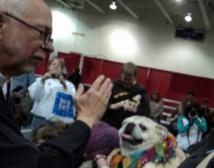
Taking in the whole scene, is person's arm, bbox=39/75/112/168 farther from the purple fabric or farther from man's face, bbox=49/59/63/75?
man's face, bbox=49/59/63/75

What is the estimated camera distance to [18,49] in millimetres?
1285

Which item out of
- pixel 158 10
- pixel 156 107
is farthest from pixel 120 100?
pixel 158 10

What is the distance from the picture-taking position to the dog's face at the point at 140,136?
11.1ft

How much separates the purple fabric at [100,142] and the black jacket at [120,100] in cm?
95

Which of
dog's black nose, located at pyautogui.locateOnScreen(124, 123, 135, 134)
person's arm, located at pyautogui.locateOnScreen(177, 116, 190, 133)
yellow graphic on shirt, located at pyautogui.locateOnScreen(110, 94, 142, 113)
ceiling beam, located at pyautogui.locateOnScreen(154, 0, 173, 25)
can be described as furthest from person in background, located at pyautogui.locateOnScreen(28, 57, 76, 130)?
ceiling beam, located at pyautogui.locateOnScreen(154, 0, 173, 25)

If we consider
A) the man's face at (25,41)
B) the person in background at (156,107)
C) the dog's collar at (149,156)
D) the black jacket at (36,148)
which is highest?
the man's face at (25,41)

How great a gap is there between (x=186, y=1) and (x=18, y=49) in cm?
1312

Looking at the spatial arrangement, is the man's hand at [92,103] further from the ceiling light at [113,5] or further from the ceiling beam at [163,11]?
the ceiling light at [113,5]

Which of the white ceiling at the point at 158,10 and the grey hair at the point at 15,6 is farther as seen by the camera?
the white ceiling at the point at 158,10

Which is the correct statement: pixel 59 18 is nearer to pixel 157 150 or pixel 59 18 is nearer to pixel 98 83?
pixel 157 150

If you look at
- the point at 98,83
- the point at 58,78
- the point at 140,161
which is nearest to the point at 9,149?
the point at 98,83

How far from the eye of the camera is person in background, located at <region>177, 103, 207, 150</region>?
21.9ft

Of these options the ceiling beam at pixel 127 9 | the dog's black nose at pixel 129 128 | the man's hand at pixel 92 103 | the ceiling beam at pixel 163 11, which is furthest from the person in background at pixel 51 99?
the ceiling beam at pixel 127 9

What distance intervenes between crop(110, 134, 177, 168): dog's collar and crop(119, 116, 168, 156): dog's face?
48 mm
